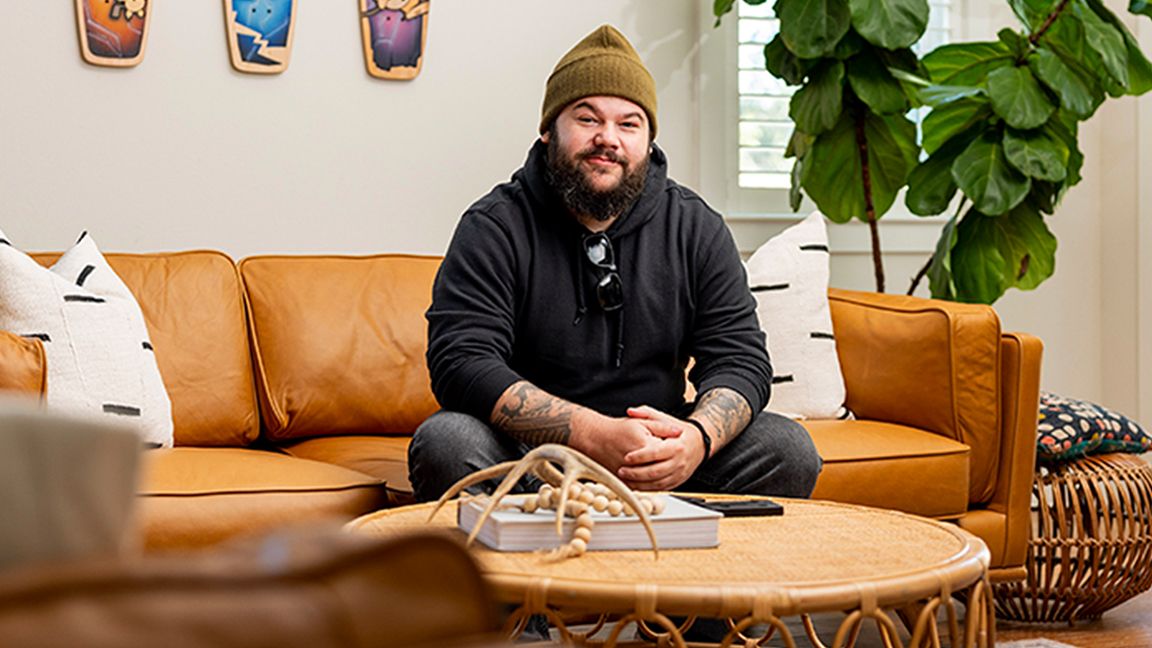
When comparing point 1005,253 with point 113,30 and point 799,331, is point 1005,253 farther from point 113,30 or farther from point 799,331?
point 113,30

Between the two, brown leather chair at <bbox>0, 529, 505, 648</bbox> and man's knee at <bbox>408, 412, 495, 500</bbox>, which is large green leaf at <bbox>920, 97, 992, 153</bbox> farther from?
brown leather chair at <bbox>0, 529, 505, 648</bbox>

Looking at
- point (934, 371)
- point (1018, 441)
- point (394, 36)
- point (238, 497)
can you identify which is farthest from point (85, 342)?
point (1018, 441)

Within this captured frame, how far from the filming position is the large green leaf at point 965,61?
3.51m

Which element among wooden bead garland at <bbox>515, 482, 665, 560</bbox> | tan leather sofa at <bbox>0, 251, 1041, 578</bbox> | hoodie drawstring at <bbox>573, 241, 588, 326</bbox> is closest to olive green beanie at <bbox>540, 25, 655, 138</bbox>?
hoodie drawstring at <bbox>573, 241, 588, 326</bbox>

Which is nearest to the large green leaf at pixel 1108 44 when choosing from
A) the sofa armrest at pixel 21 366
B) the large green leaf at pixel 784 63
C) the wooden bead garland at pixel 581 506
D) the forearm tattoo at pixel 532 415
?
the large green leaf at pixel 784 63

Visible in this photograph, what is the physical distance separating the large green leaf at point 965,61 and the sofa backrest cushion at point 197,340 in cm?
199

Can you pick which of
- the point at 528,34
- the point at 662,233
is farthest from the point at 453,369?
the point at 528,34

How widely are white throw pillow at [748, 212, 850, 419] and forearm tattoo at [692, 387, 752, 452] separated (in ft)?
2.43

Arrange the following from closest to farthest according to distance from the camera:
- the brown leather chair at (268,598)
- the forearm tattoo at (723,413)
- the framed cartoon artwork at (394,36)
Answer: the brown leather chair at (268,598) < the forearm tattoo at (723,413) < the framed cartoon artwork at (394,36)

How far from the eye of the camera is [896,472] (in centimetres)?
263

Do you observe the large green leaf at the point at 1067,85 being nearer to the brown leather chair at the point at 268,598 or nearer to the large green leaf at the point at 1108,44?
the large green leaf at the point at 1108,44

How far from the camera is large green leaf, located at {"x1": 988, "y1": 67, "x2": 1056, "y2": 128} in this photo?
3.25 metres

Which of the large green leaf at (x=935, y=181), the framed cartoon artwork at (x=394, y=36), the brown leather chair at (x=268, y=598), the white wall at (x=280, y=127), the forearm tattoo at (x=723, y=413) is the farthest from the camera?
the large green leaf at (x=935, y=181)

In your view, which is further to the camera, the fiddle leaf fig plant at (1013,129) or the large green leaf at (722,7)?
the large green leaf at (722,7)
